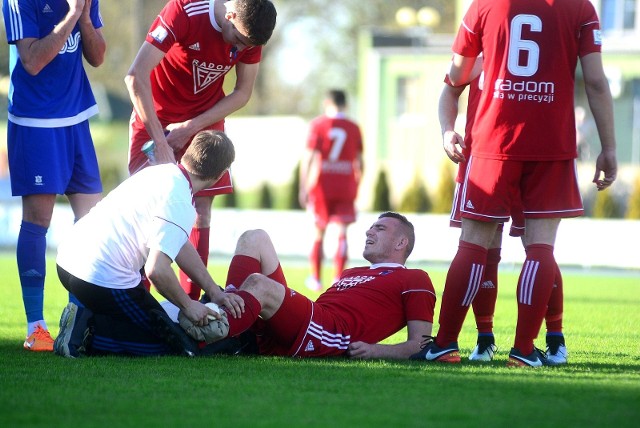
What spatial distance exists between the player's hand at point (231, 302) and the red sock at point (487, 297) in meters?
1.67

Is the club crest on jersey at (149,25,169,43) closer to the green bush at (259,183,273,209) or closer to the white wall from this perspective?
the white wall

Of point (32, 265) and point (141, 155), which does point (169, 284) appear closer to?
point (32, 265)

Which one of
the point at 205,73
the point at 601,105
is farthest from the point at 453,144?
the point at 205,73

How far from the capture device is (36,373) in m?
5.74

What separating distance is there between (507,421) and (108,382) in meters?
2.04

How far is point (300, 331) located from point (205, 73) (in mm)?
2156

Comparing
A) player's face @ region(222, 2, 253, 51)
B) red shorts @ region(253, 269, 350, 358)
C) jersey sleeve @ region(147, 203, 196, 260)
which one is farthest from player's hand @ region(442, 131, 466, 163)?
jersey sleeve @ region(147, 203, 196, 260)

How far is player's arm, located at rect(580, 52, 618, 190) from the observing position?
623cm

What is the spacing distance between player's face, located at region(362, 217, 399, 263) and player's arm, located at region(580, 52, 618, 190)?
4.56 ft

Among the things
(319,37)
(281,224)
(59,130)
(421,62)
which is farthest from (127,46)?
(59,130)

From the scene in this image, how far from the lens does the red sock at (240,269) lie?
667 centimetres

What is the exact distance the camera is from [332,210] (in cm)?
1498

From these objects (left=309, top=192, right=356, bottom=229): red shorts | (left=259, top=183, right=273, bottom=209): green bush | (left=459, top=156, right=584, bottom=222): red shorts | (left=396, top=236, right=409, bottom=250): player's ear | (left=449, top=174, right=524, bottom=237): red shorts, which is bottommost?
(left=259, top=183, right=273, bottom=209): green bush

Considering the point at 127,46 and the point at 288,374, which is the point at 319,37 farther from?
the point at 288,374
